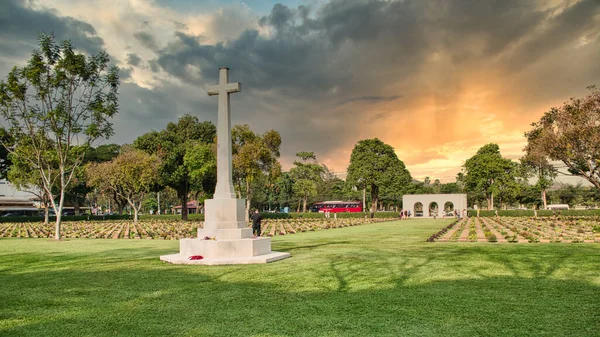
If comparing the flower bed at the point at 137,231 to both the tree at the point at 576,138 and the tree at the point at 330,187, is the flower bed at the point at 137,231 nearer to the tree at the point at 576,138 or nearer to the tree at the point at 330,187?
the tree at the point at 576,138

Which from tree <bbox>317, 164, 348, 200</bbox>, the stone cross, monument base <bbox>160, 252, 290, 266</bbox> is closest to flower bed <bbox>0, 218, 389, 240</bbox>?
the stone cross

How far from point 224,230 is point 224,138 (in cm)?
298

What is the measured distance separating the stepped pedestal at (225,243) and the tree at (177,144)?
33.1 meters

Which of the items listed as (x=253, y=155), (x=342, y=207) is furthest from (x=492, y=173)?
(x=253, y=155)

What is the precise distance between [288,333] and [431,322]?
1.86m

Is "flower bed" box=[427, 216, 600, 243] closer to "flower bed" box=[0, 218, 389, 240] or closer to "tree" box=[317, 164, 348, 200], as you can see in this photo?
"flower bed" box=[0, 218, 389, 240]

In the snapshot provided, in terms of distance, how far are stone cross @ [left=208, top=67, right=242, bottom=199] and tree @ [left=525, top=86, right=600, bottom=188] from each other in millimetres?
26437

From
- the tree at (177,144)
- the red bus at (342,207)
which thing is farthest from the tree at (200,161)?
the red bus at (342,207)

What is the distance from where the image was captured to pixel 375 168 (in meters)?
64.4

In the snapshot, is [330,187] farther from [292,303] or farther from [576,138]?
[292,303]

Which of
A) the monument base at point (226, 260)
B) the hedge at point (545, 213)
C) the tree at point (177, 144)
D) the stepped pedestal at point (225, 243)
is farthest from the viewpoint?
the hedge at point (545, 213)

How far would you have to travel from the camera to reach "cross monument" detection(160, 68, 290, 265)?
1138 centimetres

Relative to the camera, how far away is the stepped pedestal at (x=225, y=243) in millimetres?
11203

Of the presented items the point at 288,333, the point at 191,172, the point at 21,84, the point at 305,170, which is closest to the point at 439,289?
the point at 288,333
